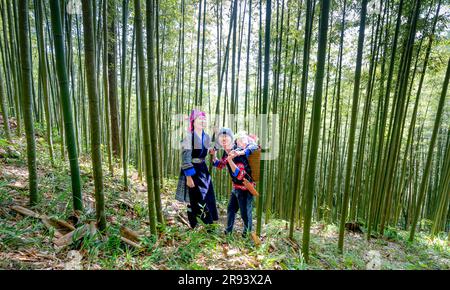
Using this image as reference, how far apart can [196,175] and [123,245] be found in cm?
93

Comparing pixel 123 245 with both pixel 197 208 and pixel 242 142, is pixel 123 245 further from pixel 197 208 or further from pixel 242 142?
pixel 242 142

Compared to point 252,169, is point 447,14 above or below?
above

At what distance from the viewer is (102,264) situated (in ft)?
4.81

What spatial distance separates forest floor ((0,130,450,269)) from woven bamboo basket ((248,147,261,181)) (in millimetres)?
650

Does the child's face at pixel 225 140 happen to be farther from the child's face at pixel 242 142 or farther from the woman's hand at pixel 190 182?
the woman's hand at pixel 190 182

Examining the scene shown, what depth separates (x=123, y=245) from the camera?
1715 millimetres

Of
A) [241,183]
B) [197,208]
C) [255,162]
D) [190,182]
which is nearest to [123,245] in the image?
[190,182]

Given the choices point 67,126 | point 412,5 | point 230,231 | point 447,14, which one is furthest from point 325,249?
point 447,14

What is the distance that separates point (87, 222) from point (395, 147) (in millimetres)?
4012

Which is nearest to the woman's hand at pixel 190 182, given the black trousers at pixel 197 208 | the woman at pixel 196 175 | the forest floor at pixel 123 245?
the woman at pixel 196 175

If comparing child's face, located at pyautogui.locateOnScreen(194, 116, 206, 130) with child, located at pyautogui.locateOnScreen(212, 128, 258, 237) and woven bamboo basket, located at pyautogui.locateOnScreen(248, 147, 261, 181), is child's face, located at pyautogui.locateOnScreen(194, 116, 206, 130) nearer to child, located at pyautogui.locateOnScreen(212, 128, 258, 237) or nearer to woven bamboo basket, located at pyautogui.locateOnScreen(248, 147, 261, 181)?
child, located at pyautogui.locateOnScreen(212, 128, 258, 237)

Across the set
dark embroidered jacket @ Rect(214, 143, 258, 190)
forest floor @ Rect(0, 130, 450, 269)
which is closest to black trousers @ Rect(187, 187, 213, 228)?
forest floor @ Rect(0, 130, 450, 269)

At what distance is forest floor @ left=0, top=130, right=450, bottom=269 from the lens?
149 centimetres
